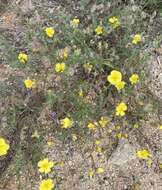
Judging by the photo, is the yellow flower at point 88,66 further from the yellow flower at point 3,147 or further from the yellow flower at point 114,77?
the yellow flower at point 3,147

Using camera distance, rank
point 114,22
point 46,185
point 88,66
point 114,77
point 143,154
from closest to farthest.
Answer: point 46,185 < point 143,154 < point 114,77 < point 88,66 < point 114,22

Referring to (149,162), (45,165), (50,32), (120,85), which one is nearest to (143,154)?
(149,162)

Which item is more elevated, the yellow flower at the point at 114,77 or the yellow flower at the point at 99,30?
the yellow flower at the point at 99,30

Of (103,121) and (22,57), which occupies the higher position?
(22,57)

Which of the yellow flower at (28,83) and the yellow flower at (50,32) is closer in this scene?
the yellow flower at (28,83)

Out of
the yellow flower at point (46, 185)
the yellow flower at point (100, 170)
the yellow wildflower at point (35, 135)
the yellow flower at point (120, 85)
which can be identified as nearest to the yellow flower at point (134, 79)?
the yellow flower at point (120, 85)

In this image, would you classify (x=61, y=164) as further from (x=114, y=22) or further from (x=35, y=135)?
(x=114, y=22)
